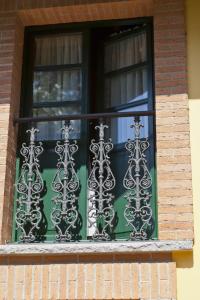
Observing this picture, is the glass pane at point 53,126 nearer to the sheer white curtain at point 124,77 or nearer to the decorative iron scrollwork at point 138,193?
the sheer white curtain at point 124,77

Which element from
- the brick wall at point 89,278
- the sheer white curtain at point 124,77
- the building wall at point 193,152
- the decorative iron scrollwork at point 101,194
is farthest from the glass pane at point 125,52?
the brick wall at point 89,278

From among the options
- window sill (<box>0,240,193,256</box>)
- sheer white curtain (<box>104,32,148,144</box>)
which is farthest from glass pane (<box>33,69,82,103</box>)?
window sill (<box>0,240,193,256</box>)

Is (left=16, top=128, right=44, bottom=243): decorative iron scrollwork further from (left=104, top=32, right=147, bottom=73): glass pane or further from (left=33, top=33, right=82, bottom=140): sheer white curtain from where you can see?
(left=104, top=32, right=147, bottom=73): glass pane

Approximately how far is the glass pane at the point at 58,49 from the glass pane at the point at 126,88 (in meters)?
0.47

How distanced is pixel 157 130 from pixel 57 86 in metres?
1.54

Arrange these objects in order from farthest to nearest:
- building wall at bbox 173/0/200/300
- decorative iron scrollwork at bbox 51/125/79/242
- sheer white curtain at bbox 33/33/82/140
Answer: sheer white curtain at bbox 33/33/82/140, decorative iron scrollwork at bbox 51/125/79/242, building wall at bbox 173/0/200/300

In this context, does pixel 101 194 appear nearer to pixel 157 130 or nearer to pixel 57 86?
pixel 157 130

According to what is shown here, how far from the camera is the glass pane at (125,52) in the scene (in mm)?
6504

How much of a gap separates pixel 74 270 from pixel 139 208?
2.64ft

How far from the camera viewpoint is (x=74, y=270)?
5.15 metres

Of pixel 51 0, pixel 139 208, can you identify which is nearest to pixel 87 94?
pixel 51 0

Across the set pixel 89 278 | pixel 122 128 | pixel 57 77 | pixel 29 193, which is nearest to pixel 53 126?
pixel 57 77

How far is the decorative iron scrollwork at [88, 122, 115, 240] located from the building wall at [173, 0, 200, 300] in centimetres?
76

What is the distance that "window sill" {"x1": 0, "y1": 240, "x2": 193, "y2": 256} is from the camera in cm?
502
